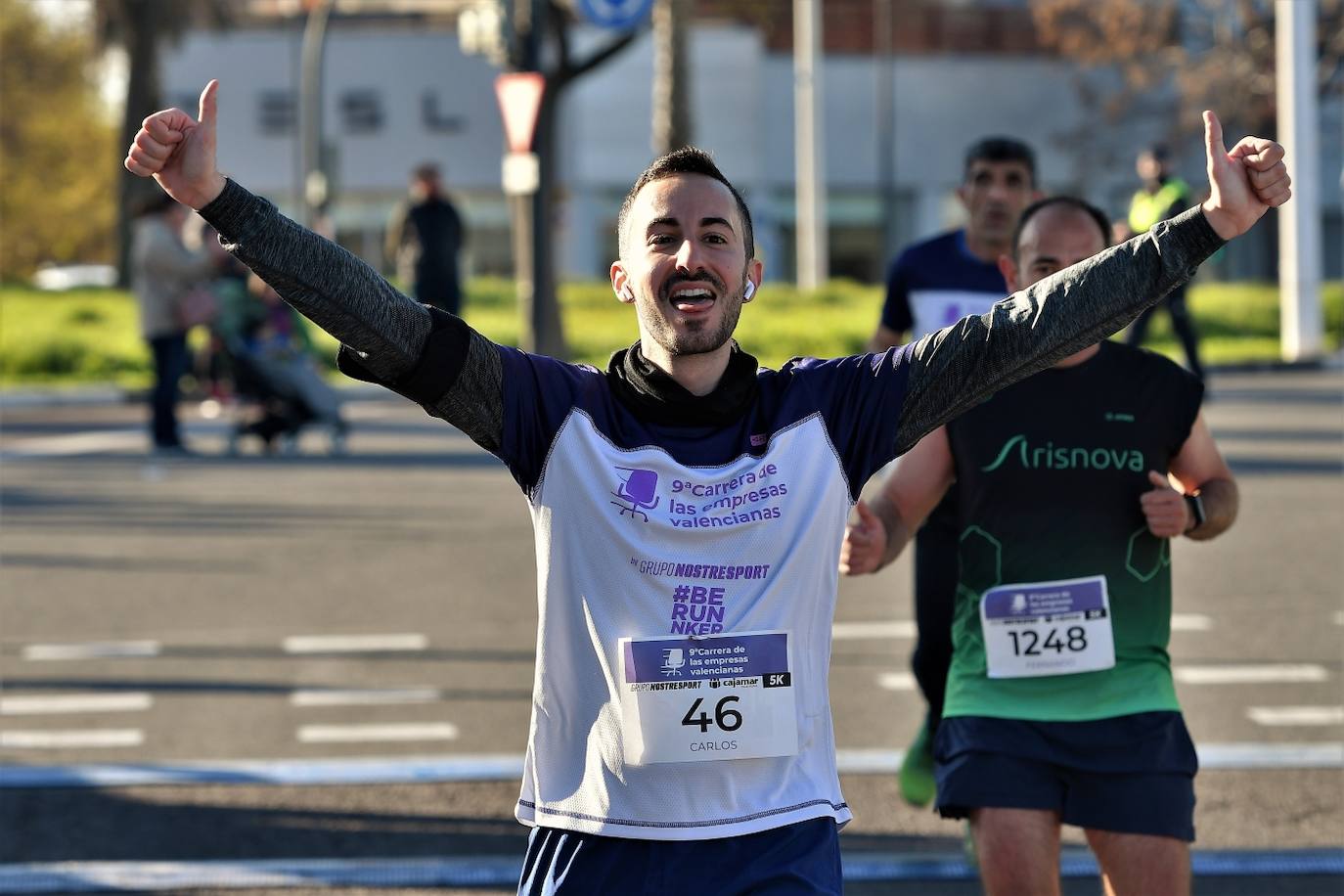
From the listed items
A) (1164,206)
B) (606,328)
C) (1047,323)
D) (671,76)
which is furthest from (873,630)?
(671,76)

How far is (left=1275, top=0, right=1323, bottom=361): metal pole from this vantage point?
24.9 meters

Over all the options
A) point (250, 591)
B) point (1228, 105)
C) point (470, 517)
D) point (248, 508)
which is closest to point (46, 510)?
point (248, 508)

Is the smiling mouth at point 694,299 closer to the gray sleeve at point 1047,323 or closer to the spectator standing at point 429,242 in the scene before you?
the gray sleeve at point 1047,323

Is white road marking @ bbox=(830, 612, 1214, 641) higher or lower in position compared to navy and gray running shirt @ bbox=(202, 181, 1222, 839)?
lower

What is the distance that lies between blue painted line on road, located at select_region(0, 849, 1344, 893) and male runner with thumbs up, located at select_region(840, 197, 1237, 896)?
154 centimetres

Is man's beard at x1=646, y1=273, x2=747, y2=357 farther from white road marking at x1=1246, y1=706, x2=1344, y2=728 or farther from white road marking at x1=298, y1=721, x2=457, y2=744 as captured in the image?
white road marking at x1=1246, y1=706, x2=1344, y2=728

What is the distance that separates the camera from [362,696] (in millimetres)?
8711

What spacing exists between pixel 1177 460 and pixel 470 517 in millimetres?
9111

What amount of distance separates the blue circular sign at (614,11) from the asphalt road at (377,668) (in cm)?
361

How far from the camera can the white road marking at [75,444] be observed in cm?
1855

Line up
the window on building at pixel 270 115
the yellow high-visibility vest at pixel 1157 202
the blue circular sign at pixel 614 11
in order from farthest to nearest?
the window on building at pixel 270 115 → the yellow high-visibility vest at pixel 1157 202 → the blue circular sign at pixel 614 11

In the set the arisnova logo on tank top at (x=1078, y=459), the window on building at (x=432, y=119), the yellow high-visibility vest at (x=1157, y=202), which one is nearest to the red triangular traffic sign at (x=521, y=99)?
the yellow high-visibility vest at (x=1157, y=202)

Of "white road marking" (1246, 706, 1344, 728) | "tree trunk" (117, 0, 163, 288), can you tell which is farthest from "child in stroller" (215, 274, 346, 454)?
"tree trunk" (117, 0, 163, 288)

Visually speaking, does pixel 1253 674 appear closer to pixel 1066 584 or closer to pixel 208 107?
pixel 1066 584
